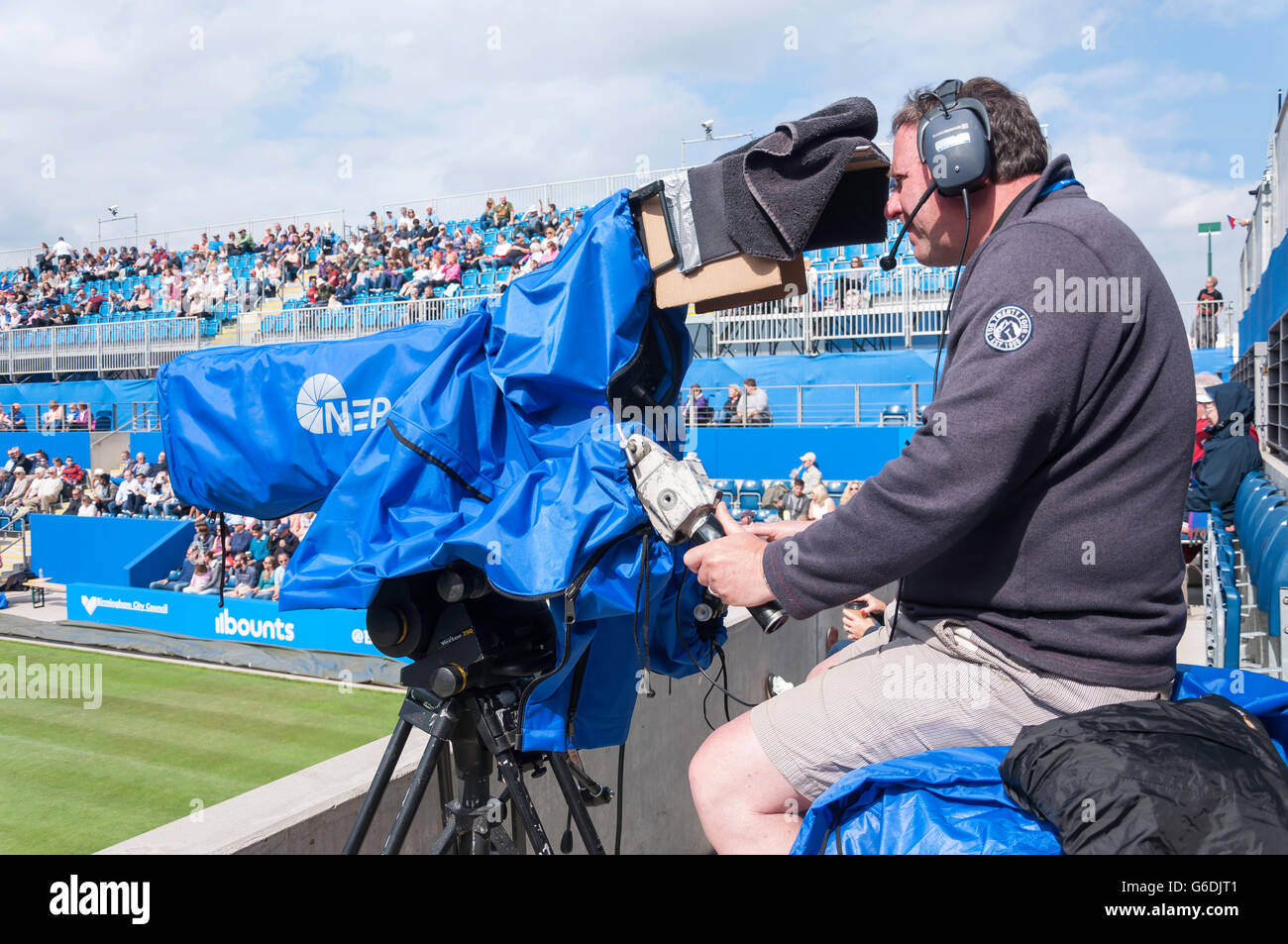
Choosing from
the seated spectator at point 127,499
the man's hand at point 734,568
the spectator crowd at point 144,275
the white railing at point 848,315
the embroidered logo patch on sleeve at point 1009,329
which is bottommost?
the seated spectator at point 127,499

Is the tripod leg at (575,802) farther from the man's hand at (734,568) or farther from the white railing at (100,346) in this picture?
the white railing at (100,346)

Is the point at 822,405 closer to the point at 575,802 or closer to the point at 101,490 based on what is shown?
the point at 101,490

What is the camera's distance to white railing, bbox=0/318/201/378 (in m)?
22.8

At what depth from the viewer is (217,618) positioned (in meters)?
10.3

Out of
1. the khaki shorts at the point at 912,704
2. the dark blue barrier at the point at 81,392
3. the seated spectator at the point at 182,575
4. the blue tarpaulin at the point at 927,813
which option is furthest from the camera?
the dark blue barrier at the point at 81,392

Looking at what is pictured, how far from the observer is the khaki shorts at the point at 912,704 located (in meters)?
1.52

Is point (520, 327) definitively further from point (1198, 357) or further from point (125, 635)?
point (1198, 357)

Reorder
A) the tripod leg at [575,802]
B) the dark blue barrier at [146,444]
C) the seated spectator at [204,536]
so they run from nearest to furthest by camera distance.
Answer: the tripod leg at [575,802] → the seated spectator at [204,536] → the dark blue barrier at [146,444]

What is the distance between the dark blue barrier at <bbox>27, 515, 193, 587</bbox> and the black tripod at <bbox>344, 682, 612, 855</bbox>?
10.8m

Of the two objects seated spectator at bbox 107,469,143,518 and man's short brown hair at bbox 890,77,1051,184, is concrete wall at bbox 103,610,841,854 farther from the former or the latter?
seated spectator at bbox 107,469,143,518

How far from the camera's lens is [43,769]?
21.7ft

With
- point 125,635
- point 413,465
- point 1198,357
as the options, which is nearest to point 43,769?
point 125,635

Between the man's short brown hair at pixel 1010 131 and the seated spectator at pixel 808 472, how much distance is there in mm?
10280

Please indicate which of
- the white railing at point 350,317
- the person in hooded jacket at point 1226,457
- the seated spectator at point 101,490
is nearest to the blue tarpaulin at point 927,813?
the person in hooded jacket at point 1226,457
